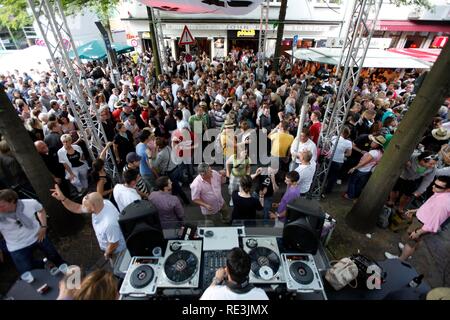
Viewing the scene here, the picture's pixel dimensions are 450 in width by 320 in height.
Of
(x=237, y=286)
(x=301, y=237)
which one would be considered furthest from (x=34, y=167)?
(x=301, y=237)

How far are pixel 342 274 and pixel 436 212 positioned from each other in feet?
6.41

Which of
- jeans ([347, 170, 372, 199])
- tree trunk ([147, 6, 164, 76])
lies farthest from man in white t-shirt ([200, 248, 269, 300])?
tree trunk ([147, 6, 164, 76])

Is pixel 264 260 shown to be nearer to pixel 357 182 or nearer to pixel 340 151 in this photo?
pixel 340 151

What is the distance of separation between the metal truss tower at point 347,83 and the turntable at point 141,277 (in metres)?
3.93

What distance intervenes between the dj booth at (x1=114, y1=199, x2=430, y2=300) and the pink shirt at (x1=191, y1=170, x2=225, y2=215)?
1.05 metres

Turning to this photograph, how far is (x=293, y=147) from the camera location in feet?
14.9

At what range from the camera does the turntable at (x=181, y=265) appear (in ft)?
6.49

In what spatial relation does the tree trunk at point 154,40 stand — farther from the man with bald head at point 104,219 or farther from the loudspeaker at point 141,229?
the loudspeaker at point 141,229

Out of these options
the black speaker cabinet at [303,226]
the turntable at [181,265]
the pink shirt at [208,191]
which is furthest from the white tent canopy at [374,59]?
the turntable at [181,265]

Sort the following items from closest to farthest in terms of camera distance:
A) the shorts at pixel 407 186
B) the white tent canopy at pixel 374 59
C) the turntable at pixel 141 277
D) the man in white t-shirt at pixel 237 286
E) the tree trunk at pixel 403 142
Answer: the man in white t-shirt at pixel 237 286 → the turntable at pixel 141 277 → the tree trunk at pixel 403 142 → the shorts at pixel 407 186 → the white tent canopy at pixel 374 59

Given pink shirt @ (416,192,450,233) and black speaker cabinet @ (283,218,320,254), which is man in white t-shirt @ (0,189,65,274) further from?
pink shirt @ (416,192,450,233)

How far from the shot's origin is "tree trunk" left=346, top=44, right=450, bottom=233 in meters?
2.94

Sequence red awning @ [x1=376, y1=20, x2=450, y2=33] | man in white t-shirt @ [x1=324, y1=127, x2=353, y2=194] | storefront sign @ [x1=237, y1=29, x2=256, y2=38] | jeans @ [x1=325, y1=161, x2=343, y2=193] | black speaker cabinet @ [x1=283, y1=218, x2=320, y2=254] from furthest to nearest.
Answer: storefront sign @ [x1=237, y1=29, x2=256, y2=38] → red awning @ [x1=376, y1=20, x2=450, y2=33] → jeans @ [x1=325, y1=161, x2=343, y2=193] → man in white t-shirt @ [x1=324, y1=127, x2=353, y2=194] → black speaker cabinet @ [x1=283, y1=218, x2=320, y2=254]
